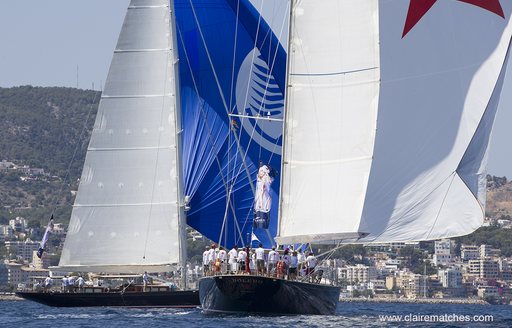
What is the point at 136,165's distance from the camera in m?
50.1

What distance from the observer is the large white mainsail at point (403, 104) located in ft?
123

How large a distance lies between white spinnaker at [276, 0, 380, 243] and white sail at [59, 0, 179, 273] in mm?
11946

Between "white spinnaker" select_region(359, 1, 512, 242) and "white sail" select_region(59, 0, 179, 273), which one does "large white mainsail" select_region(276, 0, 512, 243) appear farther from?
"white sail" select_region(59, 0, 179, 273)

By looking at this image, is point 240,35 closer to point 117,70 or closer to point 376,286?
point 117,70

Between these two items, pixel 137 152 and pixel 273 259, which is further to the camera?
pixel 137 152

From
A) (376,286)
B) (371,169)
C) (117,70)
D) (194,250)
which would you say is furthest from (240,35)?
(376,286)

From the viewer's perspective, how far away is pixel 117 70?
50.2 meters

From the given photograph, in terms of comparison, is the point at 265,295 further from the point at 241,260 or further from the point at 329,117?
the point at 329,117

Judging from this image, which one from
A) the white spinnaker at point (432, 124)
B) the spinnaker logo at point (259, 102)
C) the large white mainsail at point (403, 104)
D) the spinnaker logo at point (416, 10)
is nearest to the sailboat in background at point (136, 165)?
the spinnaker logo at point (259, 102)

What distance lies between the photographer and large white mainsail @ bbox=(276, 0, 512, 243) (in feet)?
123

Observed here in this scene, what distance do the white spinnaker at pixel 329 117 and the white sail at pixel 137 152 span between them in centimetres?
1195

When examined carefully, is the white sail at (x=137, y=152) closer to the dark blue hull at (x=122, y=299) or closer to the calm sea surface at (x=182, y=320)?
the dark blue hull at (x=122, y=299)

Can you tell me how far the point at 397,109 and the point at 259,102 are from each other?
14747mm

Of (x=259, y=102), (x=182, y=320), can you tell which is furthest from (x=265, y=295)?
(x=259, y=102)
